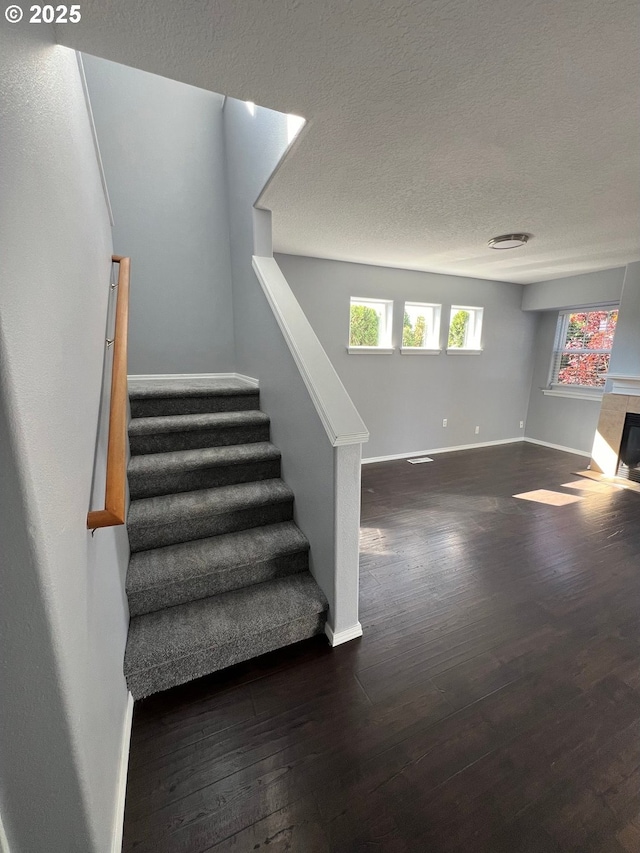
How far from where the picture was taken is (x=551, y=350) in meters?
5.29

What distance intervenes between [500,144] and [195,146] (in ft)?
8.54

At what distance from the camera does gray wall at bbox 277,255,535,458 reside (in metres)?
4.00

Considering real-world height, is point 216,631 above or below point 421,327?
below

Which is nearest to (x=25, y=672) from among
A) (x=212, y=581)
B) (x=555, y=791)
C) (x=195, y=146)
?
(x=212, y=581)

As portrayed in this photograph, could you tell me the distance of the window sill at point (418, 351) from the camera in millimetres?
4493

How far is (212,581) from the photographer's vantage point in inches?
65.9

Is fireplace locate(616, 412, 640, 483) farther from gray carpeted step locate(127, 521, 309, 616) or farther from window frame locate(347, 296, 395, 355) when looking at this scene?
gray carpeted step locate(127, 521, 309, 616)

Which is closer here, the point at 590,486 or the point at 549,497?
the point at 549,497

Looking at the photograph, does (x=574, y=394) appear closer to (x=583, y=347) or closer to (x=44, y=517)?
(x=583, y=347)

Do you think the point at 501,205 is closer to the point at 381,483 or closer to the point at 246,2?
the point at 246,2

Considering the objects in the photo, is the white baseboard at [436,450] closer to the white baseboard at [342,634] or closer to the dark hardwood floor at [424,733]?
the dark hardwood floor at [424,733]

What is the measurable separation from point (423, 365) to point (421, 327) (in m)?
0.53

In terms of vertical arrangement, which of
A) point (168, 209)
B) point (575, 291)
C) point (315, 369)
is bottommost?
point (315, 369)

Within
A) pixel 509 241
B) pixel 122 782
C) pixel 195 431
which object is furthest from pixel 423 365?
pixel 122 782
